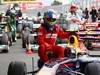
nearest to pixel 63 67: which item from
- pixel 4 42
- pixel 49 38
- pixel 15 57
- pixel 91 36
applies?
pixel 49 38

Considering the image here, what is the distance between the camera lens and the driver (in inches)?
367

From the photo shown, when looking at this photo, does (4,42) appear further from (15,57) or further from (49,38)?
(49,38)

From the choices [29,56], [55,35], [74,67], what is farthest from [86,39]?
[74,67]

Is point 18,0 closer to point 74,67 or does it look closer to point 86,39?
point 86,39

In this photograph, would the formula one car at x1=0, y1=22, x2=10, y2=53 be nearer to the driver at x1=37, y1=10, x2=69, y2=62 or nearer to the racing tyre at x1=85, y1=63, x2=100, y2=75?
the driver at x1=37, y1=10, x2=69, y2=62

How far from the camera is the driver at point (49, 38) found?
9334mm

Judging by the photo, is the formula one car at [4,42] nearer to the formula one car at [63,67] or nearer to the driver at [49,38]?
the driver at [49,38]

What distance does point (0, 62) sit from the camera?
14.3 meters

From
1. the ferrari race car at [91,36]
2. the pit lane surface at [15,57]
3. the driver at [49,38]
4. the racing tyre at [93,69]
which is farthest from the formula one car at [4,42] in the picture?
the racing tyre at [93,69]

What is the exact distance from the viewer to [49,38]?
973 cm

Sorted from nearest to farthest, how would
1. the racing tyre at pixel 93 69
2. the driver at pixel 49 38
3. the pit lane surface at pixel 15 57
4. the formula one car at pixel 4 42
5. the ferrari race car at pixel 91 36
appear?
the racing tyre at pixel 93 69
the driver at pixel 49 38
the pit lane surface at pixel 15 57
the ferrari race car at pixel 91 36
the formula one car at pixel 4 42

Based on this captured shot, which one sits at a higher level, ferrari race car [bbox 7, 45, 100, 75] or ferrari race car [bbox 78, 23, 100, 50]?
ferrari race car [bbox 7, 45, 100, 75]

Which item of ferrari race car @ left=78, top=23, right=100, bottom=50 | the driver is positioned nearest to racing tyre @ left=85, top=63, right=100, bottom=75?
the driver

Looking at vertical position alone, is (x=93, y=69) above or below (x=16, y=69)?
above
